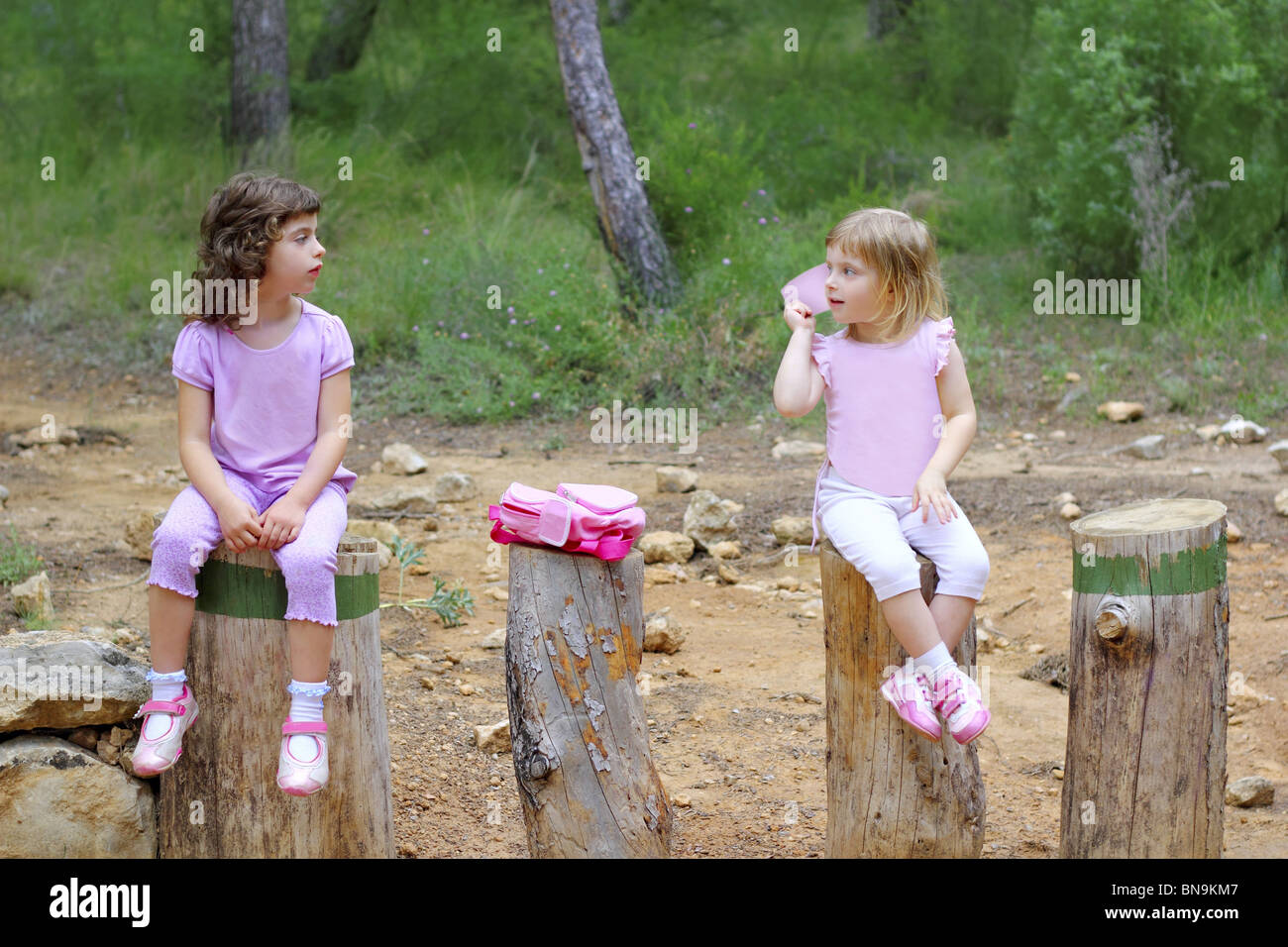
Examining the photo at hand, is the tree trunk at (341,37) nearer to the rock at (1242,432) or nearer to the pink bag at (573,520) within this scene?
the rock at (1242,432)

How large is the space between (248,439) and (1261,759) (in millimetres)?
3146

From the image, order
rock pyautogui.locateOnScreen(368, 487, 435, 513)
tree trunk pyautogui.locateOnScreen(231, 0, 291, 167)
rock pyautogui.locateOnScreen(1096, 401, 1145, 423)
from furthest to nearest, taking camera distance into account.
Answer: tree trunk pyautogui.locateOnScreen(231, 0, 291, 167)
rock pyautogui.locateOnScreen(1096, 401, 1145, 423)
rock pyautogui.locateOnScreen(368, 487, 435, 513)

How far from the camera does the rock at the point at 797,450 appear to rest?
702 cm

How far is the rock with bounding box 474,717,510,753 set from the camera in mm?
3838

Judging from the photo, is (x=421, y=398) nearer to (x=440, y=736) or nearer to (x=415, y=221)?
(x=415, y=221)

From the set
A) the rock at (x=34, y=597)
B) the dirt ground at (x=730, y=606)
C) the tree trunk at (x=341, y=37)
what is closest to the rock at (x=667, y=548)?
the dirt ground at (x=730, y=606)

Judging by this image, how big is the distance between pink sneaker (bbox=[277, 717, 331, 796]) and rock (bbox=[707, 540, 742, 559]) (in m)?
3.01

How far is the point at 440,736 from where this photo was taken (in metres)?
3.91

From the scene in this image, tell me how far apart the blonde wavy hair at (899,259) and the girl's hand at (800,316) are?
0.50 ft

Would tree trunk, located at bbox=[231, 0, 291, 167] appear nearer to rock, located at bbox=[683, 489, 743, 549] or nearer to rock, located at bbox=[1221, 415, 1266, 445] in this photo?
rock, located at bbox=[683, 489, 743, 549]

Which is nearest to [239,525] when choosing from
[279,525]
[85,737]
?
[279,525]

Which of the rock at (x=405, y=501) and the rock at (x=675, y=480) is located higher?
the rock at (x=675, y=480)

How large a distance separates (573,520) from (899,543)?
2.29 feet

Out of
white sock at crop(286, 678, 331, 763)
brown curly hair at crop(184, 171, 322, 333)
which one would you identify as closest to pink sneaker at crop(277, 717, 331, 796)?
white sock at crop(286, 678, 331, 763)
